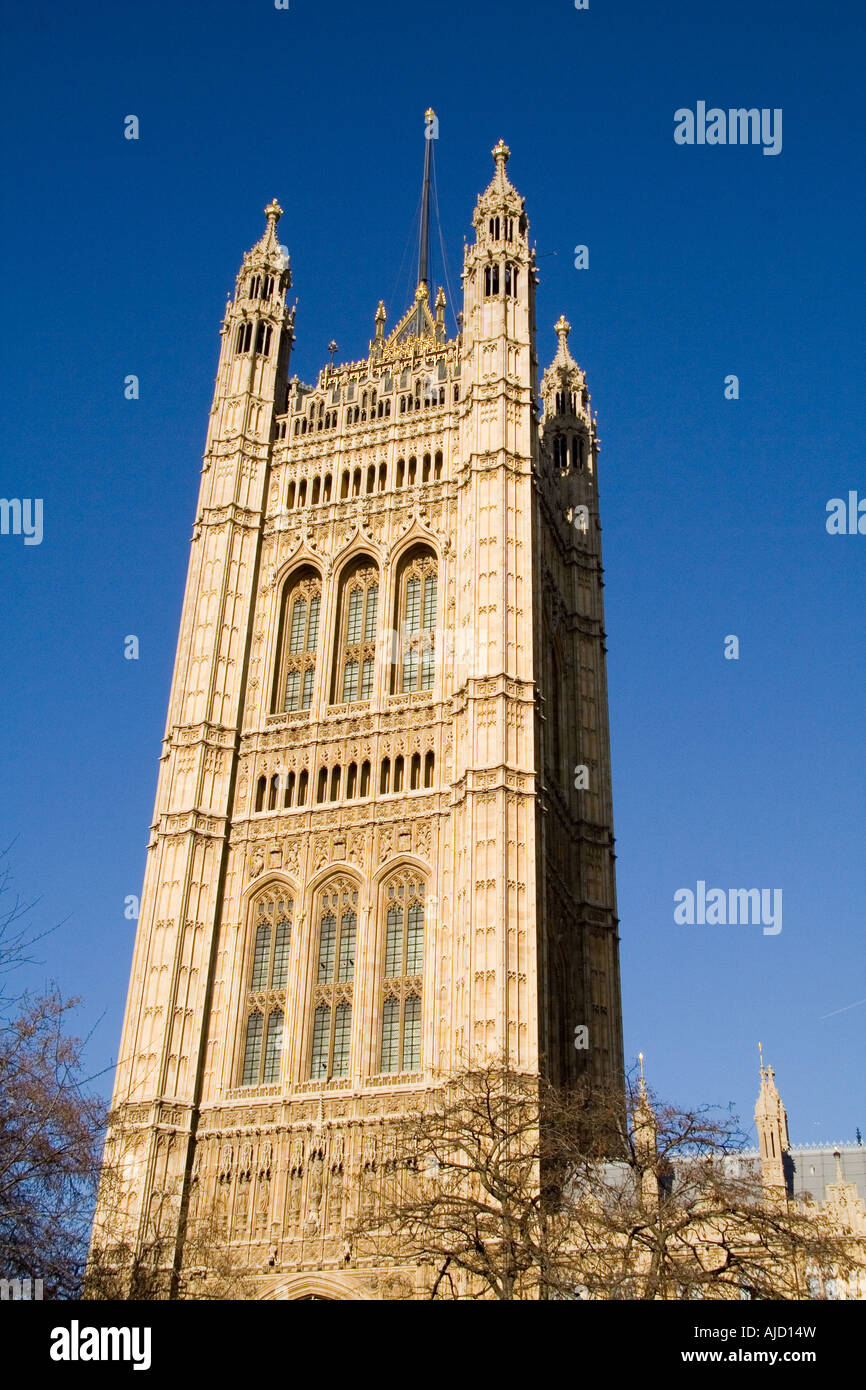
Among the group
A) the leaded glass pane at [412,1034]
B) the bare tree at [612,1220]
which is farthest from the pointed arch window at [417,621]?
the bare tree at [612,1220]

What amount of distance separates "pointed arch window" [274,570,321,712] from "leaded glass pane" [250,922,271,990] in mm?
7366

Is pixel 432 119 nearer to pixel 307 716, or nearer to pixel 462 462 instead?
pixel 462 462

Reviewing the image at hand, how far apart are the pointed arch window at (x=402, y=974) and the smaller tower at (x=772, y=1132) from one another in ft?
41.3

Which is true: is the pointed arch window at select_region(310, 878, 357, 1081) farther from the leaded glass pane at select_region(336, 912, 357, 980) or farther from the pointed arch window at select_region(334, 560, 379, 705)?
the pointed arch window at select_region(334, 560, 379, 705)

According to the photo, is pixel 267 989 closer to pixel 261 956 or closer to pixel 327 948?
pixel 261 956

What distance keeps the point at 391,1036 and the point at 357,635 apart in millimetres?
13542

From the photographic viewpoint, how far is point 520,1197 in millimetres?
25047

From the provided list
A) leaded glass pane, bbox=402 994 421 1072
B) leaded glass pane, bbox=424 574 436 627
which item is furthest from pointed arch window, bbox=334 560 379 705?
leaded glass pane, bbox=402 994 421 1072

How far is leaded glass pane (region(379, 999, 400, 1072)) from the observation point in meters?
39.2

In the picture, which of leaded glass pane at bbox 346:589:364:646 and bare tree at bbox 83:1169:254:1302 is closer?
bare tree at bbox 83:1169:254:1302

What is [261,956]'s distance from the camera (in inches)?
1676

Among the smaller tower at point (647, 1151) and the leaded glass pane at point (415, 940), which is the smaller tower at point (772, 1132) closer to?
the leaded glass pane at point (415, 940)

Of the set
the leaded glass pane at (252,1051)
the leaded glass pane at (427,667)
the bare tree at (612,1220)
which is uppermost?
the leaded glass pane at (427,667)

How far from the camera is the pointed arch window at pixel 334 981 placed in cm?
3994
